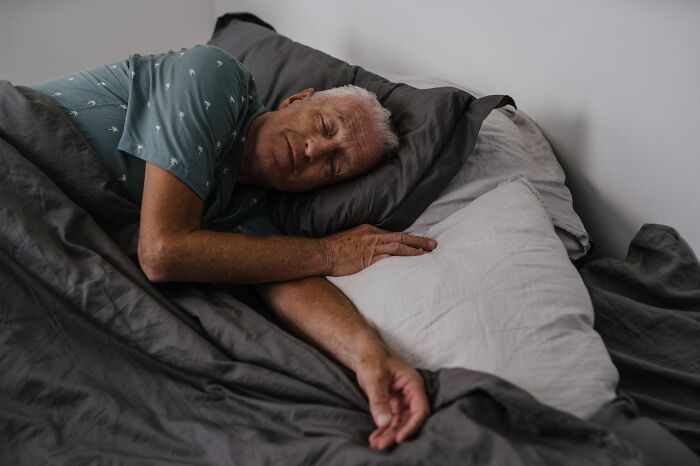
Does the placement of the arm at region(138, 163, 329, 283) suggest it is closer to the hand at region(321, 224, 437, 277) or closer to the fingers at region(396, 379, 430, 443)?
the hand at region(321, 224, 437, 277)

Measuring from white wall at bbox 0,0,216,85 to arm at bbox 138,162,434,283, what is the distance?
5.31 ft

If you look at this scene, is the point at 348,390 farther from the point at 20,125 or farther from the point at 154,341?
the point at 20,125

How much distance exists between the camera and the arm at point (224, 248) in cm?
133

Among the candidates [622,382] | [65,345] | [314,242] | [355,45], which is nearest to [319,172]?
[314,242]

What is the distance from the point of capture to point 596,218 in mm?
1676

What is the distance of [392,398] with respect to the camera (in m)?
1.10

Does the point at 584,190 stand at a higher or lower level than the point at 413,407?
higher

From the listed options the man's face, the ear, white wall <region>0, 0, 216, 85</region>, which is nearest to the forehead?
the man's face

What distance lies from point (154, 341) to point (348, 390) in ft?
1.18

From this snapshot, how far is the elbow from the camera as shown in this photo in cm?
131

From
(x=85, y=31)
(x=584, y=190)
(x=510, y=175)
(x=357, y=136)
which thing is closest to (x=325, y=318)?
(x=357, y=136)

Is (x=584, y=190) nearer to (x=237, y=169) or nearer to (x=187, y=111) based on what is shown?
(x=237, y=169)

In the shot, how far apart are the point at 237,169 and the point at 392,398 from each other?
725 millimetres

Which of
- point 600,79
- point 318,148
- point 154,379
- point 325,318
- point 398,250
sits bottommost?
point 154,379
